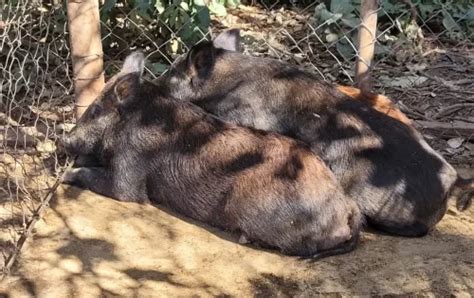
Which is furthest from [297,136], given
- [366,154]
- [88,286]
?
[88,286]

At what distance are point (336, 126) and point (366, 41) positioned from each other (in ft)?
2.80

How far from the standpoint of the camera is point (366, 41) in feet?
15.6

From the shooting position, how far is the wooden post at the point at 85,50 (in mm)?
4285

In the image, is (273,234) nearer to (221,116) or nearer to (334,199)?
(334,199)

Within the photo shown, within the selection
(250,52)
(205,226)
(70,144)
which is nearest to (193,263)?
(205,226)

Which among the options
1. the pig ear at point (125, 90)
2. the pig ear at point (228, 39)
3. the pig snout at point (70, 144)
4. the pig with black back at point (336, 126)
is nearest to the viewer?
the pig with black back at point (336, 126)

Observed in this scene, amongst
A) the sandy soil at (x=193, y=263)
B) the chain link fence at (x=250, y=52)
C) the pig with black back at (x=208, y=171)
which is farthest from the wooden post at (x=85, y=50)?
the sandy soil at (x=193, y=263)

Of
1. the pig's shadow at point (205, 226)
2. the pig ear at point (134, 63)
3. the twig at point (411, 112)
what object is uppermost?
the pig ear at point (134, 63)

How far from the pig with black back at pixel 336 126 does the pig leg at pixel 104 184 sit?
2.28 ft

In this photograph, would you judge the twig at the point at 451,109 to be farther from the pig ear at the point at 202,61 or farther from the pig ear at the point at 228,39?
the pig ear at the point at 202,61

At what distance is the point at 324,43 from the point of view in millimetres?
6148

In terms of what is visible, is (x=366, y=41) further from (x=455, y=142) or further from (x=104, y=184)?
(x=104, y=184)

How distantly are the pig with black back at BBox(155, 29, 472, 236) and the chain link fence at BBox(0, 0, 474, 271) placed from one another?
75cm

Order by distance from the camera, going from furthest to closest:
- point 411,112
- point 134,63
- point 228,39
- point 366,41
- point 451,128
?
point 411,112
point 451,128
point 228,39
point 366,41
point 134,63
